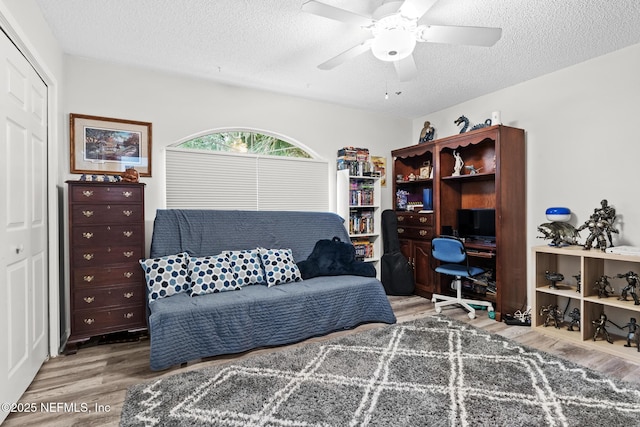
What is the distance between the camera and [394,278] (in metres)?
4.24

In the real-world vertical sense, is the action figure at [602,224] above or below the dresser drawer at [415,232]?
above

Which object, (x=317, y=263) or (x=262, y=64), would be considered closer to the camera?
(x=262, y=64)

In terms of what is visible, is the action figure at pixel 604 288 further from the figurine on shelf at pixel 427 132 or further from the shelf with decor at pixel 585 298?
the figurine on shelf at pixel 427 132

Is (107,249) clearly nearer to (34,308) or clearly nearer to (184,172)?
(34,308)

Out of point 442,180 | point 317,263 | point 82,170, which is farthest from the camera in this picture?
point 442,180

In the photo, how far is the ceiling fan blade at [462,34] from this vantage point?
1.91m

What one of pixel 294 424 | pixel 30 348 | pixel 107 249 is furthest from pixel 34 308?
pixel 294 424

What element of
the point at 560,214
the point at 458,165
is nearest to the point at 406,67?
the point at 458,165

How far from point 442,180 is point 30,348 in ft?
13.3

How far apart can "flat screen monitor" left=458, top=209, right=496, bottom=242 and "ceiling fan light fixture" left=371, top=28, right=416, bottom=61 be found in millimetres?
2209

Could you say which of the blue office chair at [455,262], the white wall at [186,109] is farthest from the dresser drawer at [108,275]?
the blue office chair at [455,262]

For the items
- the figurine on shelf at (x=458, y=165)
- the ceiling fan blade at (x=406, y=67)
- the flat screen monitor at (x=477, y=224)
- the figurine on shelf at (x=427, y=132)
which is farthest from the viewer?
the figurine on shelf at (x=427, y=132)

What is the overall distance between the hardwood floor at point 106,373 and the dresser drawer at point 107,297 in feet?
1.12

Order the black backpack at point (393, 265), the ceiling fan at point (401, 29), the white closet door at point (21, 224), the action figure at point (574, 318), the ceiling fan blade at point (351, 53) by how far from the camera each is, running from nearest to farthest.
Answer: the white closet door at point (21, 224) → the ceiling fan at point (401, 29) → the ceiling fan blade at point (351, 53) → the action figure at point (574, 318) → the black backpack at point (393, 265)
